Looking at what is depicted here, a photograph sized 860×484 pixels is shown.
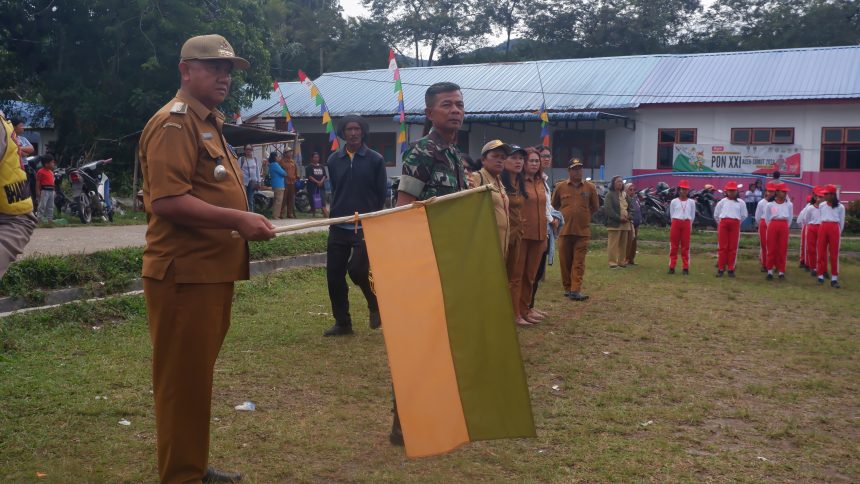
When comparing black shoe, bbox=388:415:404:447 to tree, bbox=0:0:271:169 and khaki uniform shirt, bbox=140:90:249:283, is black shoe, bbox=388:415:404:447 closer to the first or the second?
khaki uniform shirt, bbox=140:90:249:283

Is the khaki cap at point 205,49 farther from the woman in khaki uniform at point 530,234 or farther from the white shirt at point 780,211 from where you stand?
the white shirt at point 780,211

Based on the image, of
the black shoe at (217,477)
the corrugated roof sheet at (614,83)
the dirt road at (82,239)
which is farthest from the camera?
the corrugated roof sheet at (614,83)

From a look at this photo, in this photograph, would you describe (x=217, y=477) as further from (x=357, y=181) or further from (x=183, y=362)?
(x=357, y=181)

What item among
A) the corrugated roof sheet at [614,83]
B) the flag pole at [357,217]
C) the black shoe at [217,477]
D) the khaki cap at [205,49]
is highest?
the corrugated roof sheet at [614,83]

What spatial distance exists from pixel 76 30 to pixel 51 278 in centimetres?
1556

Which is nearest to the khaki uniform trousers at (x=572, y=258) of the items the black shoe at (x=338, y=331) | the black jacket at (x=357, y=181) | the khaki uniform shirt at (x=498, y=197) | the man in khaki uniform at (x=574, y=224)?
the man in khaki uniform at (x=574, y=224)

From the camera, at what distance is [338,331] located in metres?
8.16

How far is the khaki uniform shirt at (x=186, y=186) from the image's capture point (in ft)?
11.6

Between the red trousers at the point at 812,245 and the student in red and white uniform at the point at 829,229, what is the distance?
388 mm

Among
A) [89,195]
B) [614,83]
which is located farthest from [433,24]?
[89,195]

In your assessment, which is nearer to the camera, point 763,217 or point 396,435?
point 396,435

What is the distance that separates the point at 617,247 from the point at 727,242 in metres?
2.04

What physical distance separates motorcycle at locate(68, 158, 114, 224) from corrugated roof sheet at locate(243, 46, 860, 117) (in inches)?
447

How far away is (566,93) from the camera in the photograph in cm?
3155
